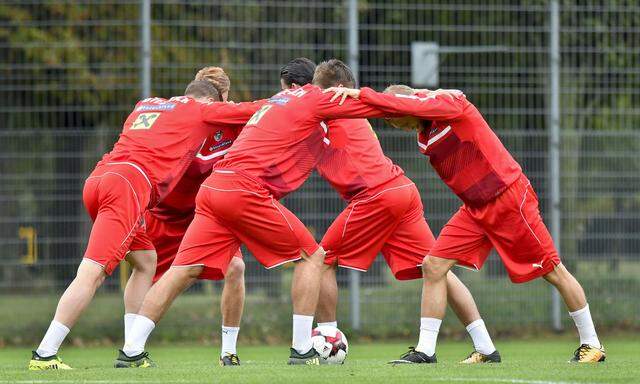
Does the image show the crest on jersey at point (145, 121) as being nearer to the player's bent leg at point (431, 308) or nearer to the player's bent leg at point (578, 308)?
the player's bent leg at point (431, 308)

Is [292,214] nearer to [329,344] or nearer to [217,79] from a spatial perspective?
[329,344]

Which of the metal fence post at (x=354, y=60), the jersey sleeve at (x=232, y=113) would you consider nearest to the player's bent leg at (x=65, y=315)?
the jersey sleeve at (x=232, y=113)

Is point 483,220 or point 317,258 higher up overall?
point 483,220

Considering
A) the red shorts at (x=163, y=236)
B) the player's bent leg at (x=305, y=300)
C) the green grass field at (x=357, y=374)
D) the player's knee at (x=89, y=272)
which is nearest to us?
the green grass field at (x=357, y=374)

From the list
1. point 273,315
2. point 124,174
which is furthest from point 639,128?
point 124,174

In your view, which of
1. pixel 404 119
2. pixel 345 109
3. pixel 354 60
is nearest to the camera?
pixel 345 109

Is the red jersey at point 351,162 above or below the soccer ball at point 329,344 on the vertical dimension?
above

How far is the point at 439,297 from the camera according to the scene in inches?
365

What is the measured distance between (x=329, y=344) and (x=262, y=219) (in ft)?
3.62

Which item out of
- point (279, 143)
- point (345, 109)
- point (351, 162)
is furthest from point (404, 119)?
point (279, 143)

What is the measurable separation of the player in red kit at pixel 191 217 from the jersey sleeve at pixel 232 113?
9cm

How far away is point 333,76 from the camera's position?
9.33m

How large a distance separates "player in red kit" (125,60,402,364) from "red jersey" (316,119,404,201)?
32.5 inches

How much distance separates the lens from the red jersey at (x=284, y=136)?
8.83 meters
